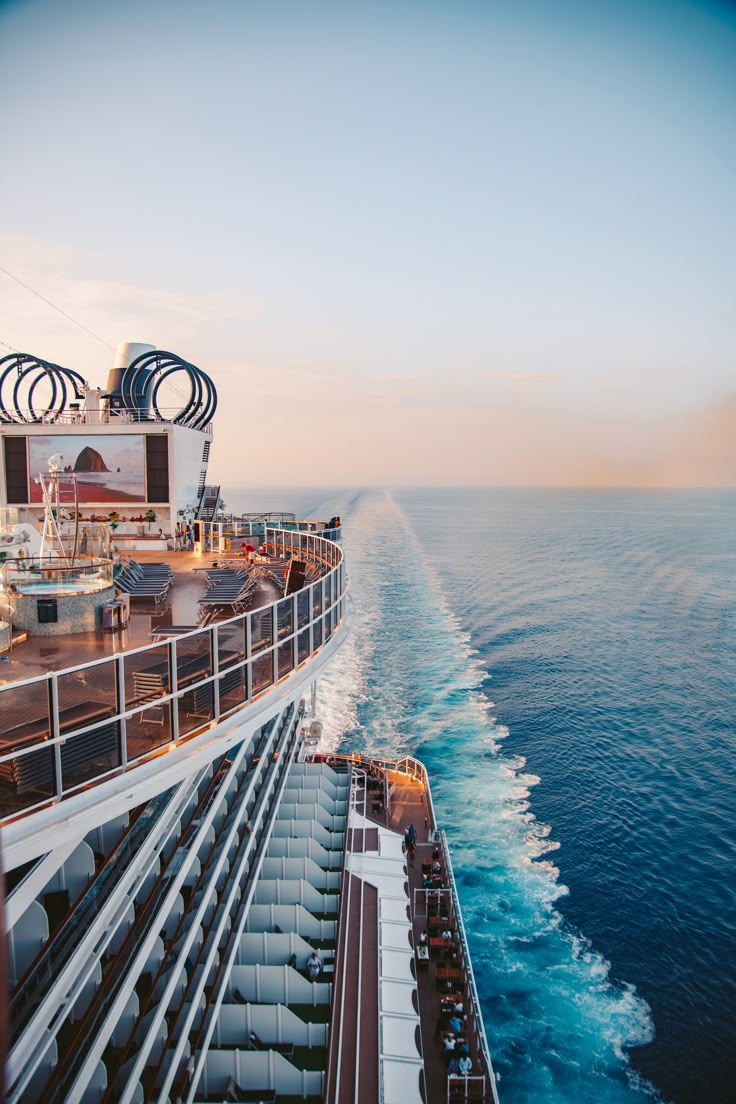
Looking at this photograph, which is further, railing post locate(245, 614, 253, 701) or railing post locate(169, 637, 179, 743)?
railing post locate(245, 614, 253, 701)

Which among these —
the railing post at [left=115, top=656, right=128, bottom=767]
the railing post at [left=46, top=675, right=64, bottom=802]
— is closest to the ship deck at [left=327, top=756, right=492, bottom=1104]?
the railing post at [left=115, top=656, right=128, bottom=767]

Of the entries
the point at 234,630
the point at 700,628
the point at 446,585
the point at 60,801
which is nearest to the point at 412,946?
the point at 234,630

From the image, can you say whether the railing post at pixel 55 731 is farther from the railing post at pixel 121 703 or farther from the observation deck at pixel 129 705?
the railing post at pixel 121 703

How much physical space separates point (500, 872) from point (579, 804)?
462 cm

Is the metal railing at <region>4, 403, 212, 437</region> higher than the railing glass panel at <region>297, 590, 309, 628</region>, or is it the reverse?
the metal railing at <region>4, 403, 212, 437</region>

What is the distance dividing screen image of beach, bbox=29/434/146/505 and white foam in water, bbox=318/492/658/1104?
11805 millimetres

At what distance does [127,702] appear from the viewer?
19.7ft

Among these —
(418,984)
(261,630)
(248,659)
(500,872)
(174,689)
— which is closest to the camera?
(174,689)

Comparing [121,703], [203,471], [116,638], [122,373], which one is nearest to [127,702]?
[121,703]

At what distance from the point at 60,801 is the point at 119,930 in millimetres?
2737

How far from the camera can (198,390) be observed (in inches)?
1112

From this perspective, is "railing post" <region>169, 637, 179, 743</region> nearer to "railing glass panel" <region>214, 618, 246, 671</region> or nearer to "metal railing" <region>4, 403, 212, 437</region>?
"railing glass panel" <region>214, 618, 246, 671</region>

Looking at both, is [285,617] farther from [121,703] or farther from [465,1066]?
[465,1066]

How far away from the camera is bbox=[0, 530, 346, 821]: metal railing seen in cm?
515
